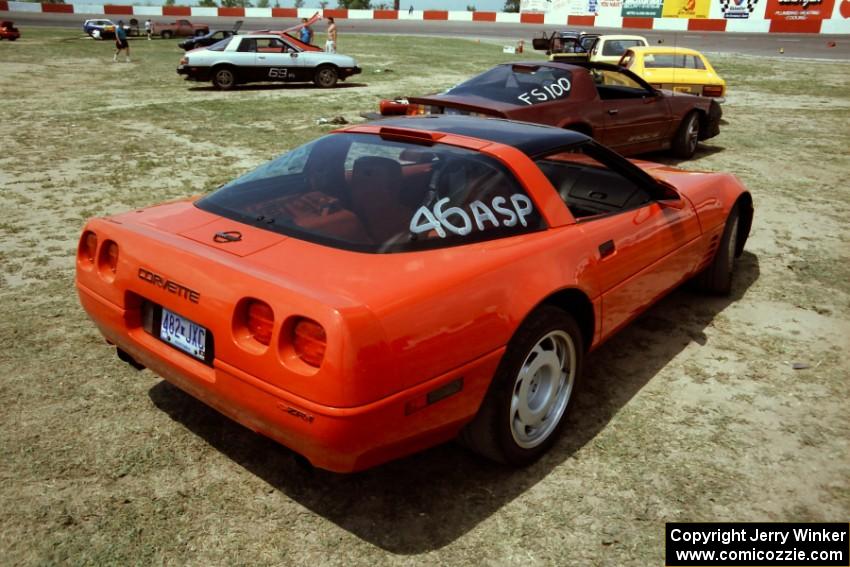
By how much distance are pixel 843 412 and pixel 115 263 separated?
11.1 feet

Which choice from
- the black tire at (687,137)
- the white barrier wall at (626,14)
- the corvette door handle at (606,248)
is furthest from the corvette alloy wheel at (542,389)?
the white barrier wall at (626,14)

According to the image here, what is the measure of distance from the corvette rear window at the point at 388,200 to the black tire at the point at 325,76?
44.2ft

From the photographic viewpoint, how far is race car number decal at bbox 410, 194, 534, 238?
2455 millimetres

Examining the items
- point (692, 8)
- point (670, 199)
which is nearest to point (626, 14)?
point (692, 8)

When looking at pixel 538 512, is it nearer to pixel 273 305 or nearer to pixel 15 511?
pixel 273 305

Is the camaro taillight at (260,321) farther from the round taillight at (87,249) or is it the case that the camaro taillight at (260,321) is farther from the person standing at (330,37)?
the person standing at (330,37)

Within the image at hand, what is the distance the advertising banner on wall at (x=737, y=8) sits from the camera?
133ft

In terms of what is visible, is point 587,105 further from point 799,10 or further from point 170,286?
point 799,10

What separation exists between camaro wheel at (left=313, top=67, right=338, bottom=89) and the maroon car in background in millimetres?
8442

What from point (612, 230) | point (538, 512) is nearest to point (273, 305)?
point (538, 512)

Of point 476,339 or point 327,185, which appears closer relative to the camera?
point 476,339

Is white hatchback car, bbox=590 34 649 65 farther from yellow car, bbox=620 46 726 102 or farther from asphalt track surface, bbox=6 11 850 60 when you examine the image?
asphalt track surface, bbox=6 11 850 60

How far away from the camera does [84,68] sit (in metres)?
18.7

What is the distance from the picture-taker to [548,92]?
277 inches
